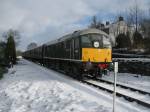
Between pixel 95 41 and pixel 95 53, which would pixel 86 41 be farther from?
pixel 95 53

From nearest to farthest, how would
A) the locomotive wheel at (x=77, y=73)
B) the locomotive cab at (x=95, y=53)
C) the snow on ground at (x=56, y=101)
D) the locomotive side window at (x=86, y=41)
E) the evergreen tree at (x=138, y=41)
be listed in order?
the snow on ground at (x=56, y=101), the locomotive cab at (x=95, y=53), the locomotive side window at (x=86, y=41), the locomotive wheel at (x=77, y=73), the evergreen tree at (x=138, y=41)

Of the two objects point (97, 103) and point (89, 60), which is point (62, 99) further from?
point (89, 60)

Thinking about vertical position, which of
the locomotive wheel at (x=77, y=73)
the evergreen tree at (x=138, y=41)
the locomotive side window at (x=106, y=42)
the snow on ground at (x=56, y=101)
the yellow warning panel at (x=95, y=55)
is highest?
the evergreen tree at (x=138, y=41)

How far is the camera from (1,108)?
1312cm

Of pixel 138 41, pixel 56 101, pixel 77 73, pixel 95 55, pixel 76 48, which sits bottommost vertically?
pixel 56 101

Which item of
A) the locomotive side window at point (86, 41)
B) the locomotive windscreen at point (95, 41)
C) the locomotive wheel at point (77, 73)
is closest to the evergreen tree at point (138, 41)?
the locomotive wheel at point (77, 73)

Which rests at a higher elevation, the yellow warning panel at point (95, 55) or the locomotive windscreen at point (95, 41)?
the locomotive windscreen at point (95, 41)

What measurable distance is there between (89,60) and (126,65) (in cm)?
640

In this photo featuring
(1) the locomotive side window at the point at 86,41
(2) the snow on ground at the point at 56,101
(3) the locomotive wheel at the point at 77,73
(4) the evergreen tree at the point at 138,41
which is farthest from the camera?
(4) the evergreen tree at the point at 138,41

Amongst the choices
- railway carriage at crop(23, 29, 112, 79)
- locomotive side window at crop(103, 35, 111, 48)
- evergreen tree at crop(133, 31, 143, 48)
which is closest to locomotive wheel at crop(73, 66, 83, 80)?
railway carriage at crop(23, 29, 112, 79)

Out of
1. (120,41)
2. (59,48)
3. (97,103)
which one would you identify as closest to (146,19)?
(120,41)

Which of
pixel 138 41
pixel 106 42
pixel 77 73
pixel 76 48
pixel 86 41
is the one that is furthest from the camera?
pixel 138 41

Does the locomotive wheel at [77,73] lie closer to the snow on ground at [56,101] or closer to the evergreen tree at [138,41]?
the snow on ground at [56,101]

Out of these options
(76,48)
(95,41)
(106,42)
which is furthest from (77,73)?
(106,42)
